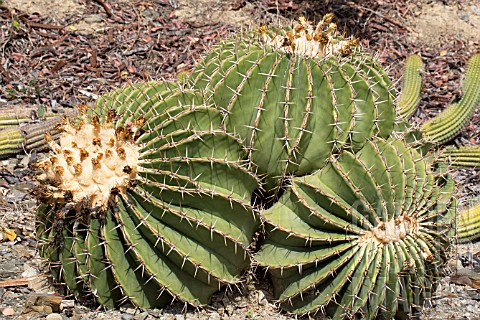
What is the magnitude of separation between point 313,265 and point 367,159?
0.66 meters

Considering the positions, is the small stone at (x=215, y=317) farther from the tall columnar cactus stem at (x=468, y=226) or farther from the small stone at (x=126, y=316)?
the tall columnar cactus stem at (x=468, y=226)

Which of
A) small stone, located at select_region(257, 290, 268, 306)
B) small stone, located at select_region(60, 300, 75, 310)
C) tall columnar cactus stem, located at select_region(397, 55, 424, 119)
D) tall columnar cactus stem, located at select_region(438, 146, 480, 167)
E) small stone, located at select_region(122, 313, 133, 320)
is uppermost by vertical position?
tall columnar cactus stem, located at select_region(397, 55, 424, 119)

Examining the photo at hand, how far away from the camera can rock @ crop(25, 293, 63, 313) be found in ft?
10.6

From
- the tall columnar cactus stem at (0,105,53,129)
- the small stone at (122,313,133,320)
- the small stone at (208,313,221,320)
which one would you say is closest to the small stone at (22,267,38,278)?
the small stone at (122,313,133,320)

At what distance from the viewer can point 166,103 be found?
11.0ft

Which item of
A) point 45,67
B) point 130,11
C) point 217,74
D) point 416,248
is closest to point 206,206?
point 217,74

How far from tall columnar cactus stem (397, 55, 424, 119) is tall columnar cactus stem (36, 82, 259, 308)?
243 cm

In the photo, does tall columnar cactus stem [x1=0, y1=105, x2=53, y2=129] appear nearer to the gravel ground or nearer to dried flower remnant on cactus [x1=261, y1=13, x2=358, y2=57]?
the gravel ground

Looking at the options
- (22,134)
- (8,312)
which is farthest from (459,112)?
(8,312)

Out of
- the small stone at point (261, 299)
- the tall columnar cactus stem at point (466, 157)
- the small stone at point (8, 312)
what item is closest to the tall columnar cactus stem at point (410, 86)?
the tall columnar cactus stem at point (466, 157)

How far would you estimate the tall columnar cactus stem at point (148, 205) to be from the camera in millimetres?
3004

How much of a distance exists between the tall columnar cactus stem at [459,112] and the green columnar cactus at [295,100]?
1.80 meters

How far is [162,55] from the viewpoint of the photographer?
593 centimetres

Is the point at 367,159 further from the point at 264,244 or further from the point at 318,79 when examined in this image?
the point at 264,244
